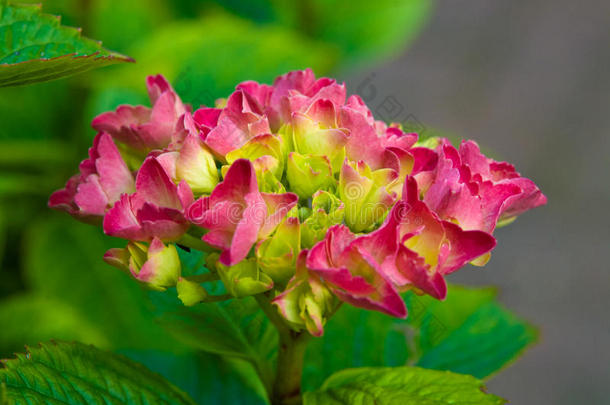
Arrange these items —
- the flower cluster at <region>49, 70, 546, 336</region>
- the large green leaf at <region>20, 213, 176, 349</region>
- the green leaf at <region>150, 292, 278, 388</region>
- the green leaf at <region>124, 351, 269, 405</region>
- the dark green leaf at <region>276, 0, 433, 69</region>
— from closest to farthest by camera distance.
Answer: the flower cluster at <region>49, 70, 546, 336</region>
the green leaf at <region>150, 292, 278, 388</region>
the green leaf at <region>124, 351, 269, 405</region>
the large green leaf at <region>20, 213, 176, 349</region>
the dark green leaf at <region>276, 0, 433, 69</region>

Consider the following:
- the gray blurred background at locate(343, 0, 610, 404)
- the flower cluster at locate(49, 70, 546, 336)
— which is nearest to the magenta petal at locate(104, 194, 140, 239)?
the flower cluster at locate(49, 70, 546, 336)

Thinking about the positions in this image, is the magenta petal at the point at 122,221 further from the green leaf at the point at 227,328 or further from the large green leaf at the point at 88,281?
the large green leaf at the point at 88,281

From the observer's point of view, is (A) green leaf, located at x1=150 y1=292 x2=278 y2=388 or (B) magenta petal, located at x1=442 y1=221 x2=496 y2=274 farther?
(A) green leaf, located at x1=150 y1=292 x2=278 y2=388

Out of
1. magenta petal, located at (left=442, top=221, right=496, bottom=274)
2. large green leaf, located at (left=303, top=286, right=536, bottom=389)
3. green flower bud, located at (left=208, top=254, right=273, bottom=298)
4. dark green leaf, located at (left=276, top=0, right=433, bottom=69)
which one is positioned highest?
dark green leaf, located at (left=276, top=0, right=433, bottom=69)

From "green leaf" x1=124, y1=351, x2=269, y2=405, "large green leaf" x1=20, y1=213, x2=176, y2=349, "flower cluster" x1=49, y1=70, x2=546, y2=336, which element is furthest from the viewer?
"large green leaf" x1=20, y1=213, x2=176, y2=349

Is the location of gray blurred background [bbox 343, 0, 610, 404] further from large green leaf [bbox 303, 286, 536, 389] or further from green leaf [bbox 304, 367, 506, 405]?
green leaf [bbox 304, 367, 506, 405]

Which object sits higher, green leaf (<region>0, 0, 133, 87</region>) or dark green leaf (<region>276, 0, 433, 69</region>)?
dark green leaf (<region>276, 0, 433, 69</region>)

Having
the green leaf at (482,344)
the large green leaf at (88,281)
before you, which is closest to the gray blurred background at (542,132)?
the large green leaf at (88,281)

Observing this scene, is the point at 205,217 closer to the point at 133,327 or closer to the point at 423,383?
the point at 423,383

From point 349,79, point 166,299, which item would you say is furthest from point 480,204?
point 349,79

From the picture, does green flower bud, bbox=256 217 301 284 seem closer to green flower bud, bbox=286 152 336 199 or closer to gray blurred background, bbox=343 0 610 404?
green flower bud, bbox=286 152 336 199
